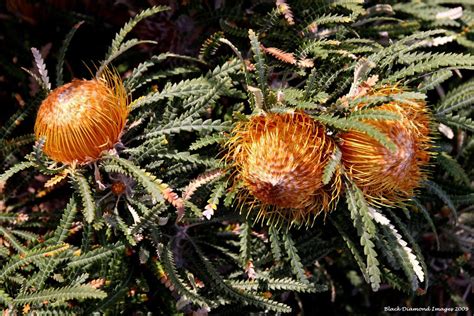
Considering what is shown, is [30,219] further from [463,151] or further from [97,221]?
[463,151]

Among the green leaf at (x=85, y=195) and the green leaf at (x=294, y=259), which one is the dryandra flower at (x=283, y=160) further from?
the green leaf at (x=85, y=195)

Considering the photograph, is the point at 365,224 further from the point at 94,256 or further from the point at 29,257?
the point at 29,257

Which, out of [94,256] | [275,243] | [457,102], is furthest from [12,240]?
[457,102]

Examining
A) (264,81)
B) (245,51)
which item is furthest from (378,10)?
(264,81)

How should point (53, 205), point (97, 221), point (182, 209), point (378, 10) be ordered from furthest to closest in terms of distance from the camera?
point (53, 205) < point (378, 10) < point (97, 221) < point (182, 209)

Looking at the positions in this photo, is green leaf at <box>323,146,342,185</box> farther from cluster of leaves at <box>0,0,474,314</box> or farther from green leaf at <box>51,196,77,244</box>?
green leaf at <box>51,196,77,244</box>
